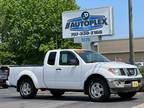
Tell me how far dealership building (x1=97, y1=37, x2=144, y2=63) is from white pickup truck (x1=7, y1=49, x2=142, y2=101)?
4931 cm

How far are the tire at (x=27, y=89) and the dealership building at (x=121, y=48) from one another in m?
49.1

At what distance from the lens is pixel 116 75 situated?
55.6 feet

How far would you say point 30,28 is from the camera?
Result: 5828 centimetres

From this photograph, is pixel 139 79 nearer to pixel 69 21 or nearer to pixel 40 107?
pixel 40 107

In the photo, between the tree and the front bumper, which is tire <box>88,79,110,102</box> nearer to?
the front bumper

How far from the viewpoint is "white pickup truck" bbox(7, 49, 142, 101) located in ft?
55.8

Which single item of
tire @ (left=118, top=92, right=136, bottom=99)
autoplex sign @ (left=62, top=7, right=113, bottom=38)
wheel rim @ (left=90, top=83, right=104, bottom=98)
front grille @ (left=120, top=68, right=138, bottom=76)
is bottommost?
tire @ (left=118, top=92, right=136, bottom=99)

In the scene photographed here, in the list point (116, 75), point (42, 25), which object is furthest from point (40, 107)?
point (42, 25)

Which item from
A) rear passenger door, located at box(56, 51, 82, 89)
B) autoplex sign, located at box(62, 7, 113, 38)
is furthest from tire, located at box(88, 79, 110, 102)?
autoplex sign, located at box(62, 7, 113, 38)

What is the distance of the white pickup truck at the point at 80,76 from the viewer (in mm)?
17016

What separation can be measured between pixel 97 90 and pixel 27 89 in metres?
3.60

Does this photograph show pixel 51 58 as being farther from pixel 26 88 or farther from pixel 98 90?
pixel 98 90

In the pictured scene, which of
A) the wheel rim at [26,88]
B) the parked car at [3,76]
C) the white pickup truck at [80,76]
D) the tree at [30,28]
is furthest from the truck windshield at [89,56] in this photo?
the tree at [30,28]

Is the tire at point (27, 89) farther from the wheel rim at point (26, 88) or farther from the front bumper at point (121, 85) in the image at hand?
the front bumper at point (121, 85)
